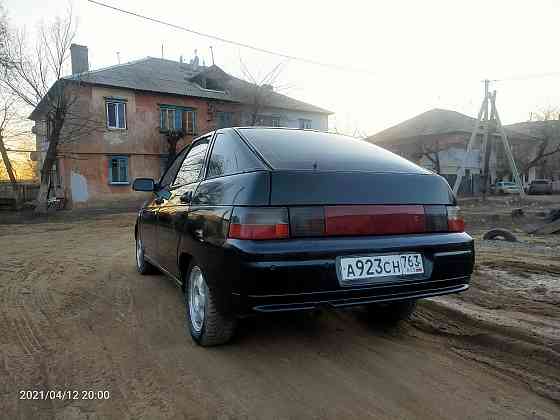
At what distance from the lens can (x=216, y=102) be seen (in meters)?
25.5

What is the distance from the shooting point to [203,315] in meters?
2.70

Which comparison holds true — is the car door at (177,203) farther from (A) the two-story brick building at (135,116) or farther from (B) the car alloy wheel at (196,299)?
(A) the two-story brick building at (135,116)

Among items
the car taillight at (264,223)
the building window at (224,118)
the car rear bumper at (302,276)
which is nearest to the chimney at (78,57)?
the building window at (224,118)

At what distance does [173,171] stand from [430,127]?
39109 millimetres

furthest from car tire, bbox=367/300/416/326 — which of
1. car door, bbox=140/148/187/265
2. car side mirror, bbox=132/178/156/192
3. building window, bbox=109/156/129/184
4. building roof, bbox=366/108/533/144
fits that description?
building roof, bbox=366/108/533/144

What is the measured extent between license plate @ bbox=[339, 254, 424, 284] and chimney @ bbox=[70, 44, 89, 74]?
25.5 m

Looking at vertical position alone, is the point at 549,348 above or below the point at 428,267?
below

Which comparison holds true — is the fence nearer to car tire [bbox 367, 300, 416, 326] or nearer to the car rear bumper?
car tire [bbox 367, 300, 416, 326]

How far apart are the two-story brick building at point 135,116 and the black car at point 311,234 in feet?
64.5

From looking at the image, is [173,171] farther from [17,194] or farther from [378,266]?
[17,194]

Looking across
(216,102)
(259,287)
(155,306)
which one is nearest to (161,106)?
(216,102)

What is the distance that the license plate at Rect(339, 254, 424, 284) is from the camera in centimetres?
221

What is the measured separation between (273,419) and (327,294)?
26.1 inches

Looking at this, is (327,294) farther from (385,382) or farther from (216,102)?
(216,102)
